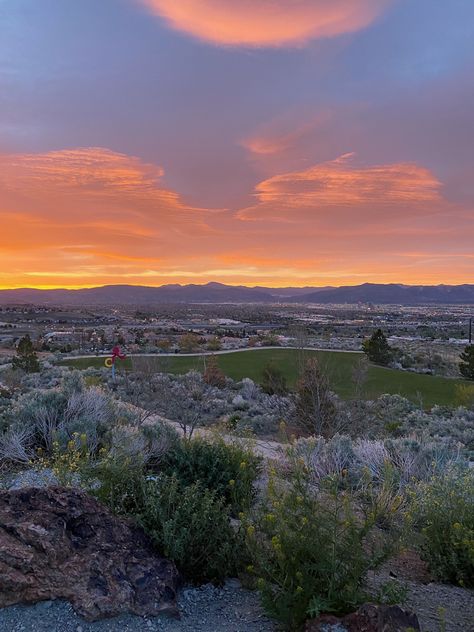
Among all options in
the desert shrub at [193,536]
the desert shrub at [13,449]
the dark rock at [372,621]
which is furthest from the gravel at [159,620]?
the desert shrub at [13,449]

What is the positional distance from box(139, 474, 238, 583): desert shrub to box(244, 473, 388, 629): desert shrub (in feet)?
1.84

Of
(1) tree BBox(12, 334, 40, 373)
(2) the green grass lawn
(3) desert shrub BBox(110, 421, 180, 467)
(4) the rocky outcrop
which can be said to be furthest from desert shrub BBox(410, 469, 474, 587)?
(1) tree BBox(12, 334, 40, 373)

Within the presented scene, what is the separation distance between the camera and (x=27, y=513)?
13.6ft

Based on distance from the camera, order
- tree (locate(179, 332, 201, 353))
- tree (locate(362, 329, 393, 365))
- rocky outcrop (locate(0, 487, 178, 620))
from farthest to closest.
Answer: tree (locate(179, 332, 201, 353)) < tree (locate(362, 329, 393, 365)) < rocky outcrop (locate(0, 487, 178, 620))

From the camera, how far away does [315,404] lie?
14.2m

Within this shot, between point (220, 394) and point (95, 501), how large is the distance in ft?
58.5

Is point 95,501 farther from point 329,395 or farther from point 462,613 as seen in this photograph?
point 329,395

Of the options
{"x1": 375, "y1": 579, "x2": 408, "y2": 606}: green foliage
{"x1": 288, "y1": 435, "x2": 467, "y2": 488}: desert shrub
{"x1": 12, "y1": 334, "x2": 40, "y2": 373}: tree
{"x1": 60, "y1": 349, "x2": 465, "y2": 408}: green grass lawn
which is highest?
{"x1": 375, "y1": 579, "x2": 408, "y2": 606}: green foliage

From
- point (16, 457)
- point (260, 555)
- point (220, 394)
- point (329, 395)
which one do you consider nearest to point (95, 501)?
point (260, 555)

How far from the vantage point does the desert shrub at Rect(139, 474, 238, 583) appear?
168 inches

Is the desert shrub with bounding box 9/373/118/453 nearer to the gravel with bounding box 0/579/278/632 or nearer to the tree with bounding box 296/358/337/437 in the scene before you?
the gravel with bounding box 0/579/278/632

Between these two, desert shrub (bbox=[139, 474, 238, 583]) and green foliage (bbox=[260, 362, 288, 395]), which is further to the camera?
green foliage (bbox=[260, 362, 288, 395])

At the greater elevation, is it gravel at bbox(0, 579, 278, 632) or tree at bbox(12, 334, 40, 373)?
gravel at bbox(0, 579, 278, 632)

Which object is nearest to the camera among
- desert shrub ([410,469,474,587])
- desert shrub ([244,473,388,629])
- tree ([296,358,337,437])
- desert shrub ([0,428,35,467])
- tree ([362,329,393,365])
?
desert shrub ([244,473,388,629])
